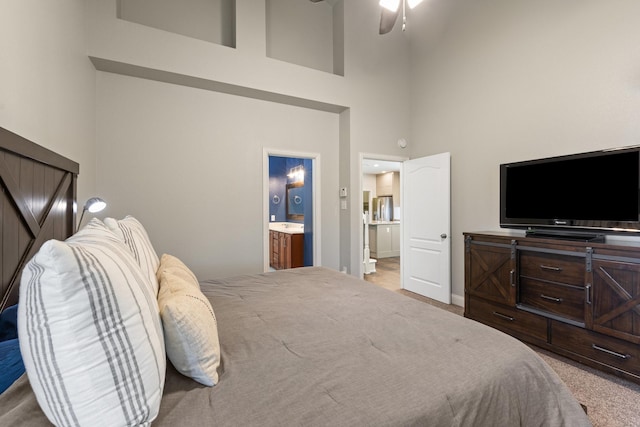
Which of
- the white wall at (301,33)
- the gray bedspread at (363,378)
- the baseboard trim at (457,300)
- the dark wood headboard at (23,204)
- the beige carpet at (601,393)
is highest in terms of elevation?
the white wall at (301,33)

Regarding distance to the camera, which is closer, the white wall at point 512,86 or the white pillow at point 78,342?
the white pillow at point 78,342

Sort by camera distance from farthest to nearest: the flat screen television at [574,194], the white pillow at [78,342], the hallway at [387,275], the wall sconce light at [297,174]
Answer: the wall sconce light at [297,174], the hallway at [387,275], the flat screen television at [574,194], the white pillow at [78,342]

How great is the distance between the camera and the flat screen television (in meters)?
2.21

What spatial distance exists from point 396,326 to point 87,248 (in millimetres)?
1206

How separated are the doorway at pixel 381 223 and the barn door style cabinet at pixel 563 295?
162 centimetres

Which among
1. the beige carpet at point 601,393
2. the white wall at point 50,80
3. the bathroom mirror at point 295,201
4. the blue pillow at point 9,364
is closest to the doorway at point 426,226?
the beige carpet at point 601,393

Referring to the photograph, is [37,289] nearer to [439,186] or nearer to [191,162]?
[191,162]

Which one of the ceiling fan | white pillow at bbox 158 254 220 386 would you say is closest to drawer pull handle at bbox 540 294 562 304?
the ceiling fan

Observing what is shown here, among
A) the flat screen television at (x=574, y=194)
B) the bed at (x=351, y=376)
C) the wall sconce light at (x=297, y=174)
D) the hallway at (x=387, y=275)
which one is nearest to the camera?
the bed at (x=351, y=376)

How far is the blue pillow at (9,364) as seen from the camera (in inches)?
33.3

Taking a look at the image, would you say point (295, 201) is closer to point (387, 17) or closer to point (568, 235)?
point (387, 17)

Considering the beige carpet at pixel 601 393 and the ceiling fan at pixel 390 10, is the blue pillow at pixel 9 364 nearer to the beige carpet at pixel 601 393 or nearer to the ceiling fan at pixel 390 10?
the beige carpet at pixel 601 393

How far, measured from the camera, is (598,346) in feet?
6.91

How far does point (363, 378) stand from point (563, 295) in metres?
2.28
